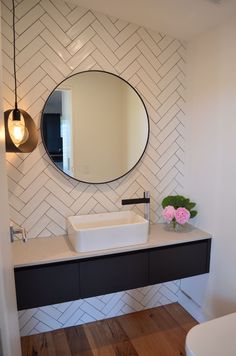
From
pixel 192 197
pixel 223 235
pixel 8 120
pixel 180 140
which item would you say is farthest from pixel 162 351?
pixel 8 120

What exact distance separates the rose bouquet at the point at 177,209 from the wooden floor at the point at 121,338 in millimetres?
800

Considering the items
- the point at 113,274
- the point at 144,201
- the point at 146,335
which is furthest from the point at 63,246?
the point at 146,335

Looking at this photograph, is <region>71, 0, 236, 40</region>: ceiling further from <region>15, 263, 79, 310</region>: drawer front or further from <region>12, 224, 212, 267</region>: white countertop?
<region>15, 263, 79, 310</region>: drawer front

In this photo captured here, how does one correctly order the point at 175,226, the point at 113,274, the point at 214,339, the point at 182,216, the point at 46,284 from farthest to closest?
the point at 175,226 < the point at 182,216 < the point at 113,274 < the point at 46,284 < the point at 214,339

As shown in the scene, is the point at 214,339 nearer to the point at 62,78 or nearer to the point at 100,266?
the point at 100,266

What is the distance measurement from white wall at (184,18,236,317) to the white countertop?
18cm

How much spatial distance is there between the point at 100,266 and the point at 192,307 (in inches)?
41.5

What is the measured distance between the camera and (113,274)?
5.35 ft

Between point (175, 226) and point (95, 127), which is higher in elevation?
point (95, 127)

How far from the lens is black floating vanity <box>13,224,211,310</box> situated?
1493mm

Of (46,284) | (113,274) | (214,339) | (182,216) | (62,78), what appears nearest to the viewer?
(214,339)

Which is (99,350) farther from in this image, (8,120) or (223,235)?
(8,120)

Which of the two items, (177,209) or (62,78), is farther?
(177,209)

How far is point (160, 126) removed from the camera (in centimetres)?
206
